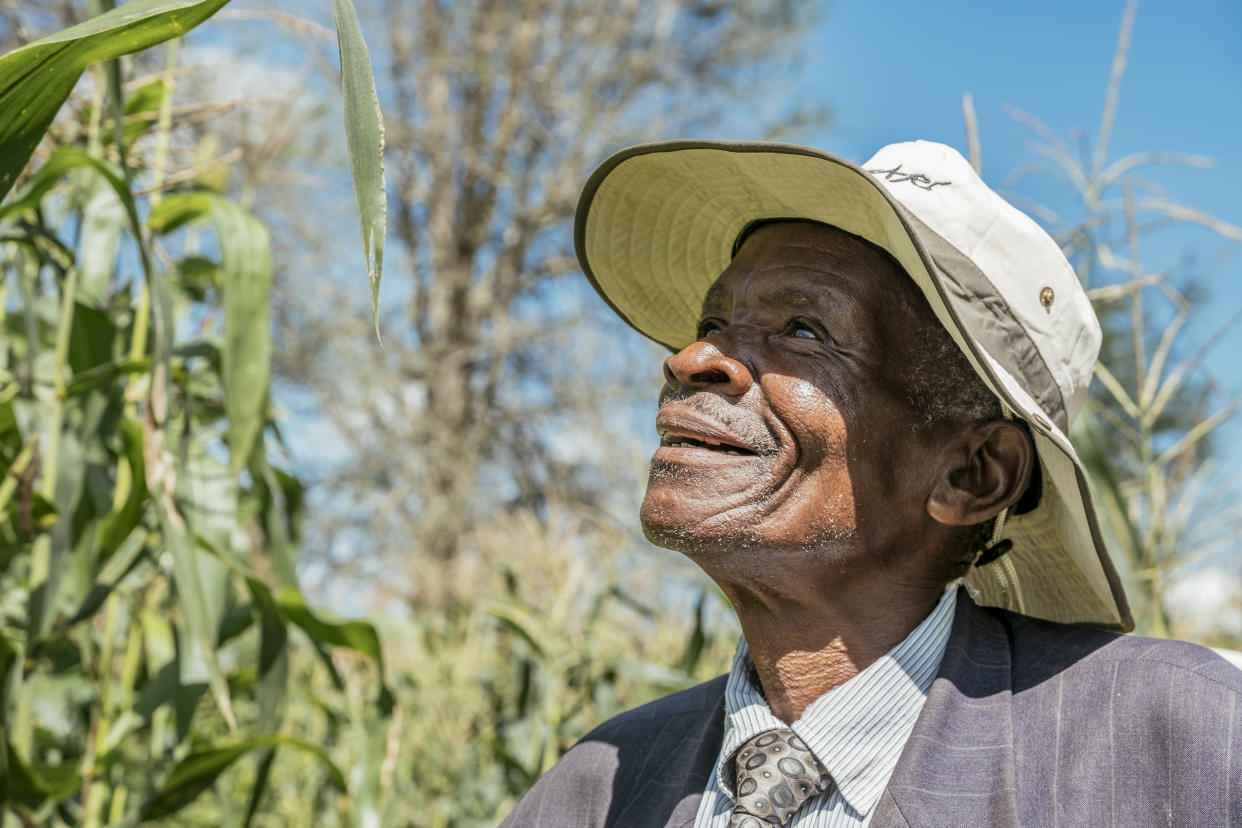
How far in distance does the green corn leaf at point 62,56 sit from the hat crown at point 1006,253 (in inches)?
32.1

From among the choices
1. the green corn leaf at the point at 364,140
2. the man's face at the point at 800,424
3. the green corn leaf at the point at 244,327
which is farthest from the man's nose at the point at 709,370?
the green corn leaf at the point at 364,140

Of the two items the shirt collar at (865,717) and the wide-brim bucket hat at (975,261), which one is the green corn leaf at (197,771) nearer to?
the shirt collar at (865,717)

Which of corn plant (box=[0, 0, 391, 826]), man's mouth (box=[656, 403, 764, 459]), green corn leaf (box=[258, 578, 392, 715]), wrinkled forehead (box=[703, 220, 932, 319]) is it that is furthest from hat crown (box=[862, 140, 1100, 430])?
green corn leaf (box=[258, 578, 392, 715])

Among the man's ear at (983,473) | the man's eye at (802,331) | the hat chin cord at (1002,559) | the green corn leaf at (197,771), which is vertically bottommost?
the green corn leaf at (197,771)

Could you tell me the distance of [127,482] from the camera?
7.18ft

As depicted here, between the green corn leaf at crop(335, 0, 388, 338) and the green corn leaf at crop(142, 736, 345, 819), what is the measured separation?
4.48ft

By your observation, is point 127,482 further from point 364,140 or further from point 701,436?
point 364,140

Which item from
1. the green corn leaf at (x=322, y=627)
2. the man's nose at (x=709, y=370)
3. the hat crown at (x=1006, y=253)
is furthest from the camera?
the green corn leaf at (x=322, y=627)

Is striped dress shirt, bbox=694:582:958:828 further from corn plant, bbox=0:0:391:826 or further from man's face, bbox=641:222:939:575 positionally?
corn plant, bbox=0:0:391:826

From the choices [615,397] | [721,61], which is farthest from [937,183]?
[721,61]

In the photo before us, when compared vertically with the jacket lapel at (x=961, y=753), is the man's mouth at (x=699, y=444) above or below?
above

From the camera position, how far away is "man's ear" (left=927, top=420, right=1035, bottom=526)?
1.64m

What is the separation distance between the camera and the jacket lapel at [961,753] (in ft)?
4.30

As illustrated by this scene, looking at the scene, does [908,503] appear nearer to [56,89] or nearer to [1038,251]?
[1038,251]
